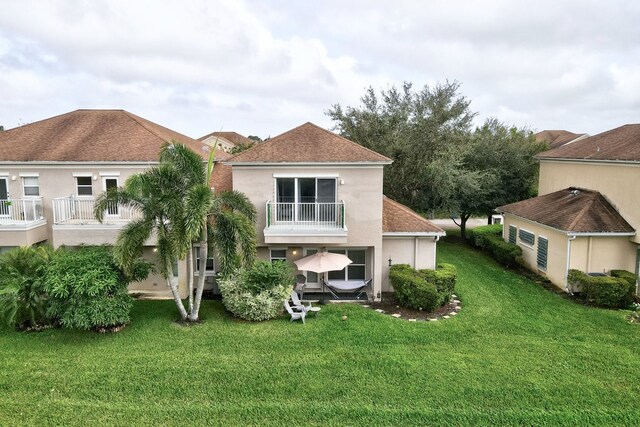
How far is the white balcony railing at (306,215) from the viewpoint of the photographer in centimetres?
1585

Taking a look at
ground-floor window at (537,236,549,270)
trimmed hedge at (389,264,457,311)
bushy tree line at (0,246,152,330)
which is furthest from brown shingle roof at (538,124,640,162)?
bushy tree line at (0,246,152,330)

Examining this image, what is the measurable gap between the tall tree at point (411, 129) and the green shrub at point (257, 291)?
1664 centimetres

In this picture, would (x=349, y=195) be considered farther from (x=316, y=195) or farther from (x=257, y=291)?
(x=257, y=291)

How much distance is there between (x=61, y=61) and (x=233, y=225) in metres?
21.4

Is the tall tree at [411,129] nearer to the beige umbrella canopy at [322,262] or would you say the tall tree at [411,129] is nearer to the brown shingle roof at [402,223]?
the brown shingle roof at [402,223]

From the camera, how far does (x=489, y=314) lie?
14.7 metres

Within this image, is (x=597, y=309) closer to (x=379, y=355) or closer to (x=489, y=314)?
(x=489, y=314)

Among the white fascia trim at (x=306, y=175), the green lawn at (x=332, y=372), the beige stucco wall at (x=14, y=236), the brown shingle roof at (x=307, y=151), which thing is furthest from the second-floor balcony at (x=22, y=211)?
the white fascia trim at (x=306, y=175)

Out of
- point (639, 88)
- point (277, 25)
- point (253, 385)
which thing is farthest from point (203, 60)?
point (639, 88)

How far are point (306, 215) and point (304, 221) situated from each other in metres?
0.27

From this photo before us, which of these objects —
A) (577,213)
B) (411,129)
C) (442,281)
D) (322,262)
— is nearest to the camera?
(322,262)

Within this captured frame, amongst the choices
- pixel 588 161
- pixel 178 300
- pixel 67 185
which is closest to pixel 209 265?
pixel 178 300

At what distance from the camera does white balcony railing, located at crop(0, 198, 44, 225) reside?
16234 mm

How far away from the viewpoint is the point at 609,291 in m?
15.5
